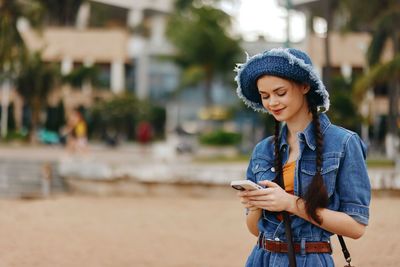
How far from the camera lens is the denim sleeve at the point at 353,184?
2.48 metres

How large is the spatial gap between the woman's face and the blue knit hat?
0.08 ft

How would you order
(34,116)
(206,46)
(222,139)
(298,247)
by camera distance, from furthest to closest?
1. (34,116)
2. (206,46)
3. (222,139)
4. (298,247)

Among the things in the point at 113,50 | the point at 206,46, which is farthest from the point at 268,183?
the point at 113,50

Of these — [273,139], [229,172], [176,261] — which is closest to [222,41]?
[229,172]

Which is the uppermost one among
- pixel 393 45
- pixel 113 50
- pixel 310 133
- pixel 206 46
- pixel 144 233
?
pixel 113 50

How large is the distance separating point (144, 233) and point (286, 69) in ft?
25.5

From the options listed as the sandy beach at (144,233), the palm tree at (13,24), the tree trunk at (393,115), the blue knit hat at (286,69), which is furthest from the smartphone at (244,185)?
the tree trunk at (393,115)

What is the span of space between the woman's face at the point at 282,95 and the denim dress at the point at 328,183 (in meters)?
0.10

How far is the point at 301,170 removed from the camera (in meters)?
2.53

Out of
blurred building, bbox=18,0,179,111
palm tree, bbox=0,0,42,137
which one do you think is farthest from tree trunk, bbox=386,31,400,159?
blurred building, bbox=18,0,179,111

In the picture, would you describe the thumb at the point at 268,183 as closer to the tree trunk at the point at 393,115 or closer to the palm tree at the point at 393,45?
the palm tree at the point at 393,45

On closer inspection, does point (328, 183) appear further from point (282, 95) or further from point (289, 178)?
point (282, 95)

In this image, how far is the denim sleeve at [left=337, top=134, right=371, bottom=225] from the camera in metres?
2.48

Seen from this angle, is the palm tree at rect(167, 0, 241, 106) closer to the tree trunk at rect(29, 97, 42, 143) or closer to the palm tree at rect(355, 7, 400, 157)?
the tree trunk at rect(29, 97, 42, 143)
